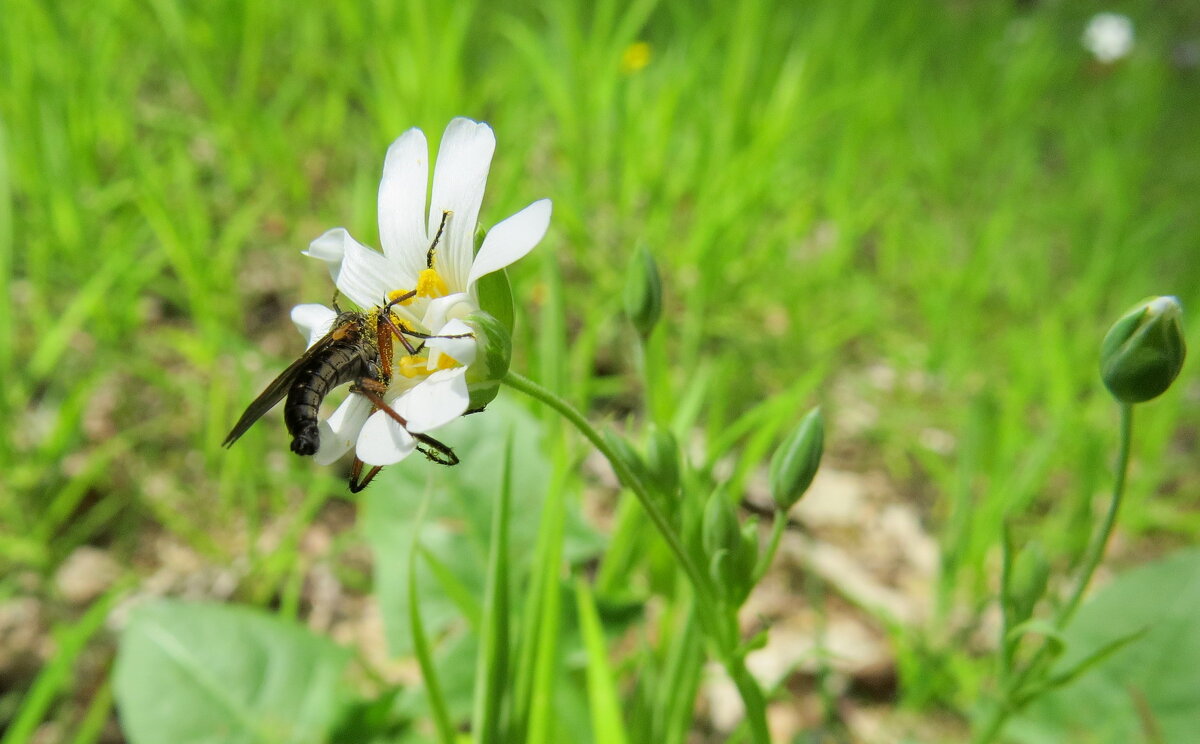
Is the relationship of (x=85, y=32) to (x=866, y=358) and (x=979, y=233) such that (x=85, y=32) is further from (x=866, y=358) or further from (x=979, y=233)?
(x=979, y=233)

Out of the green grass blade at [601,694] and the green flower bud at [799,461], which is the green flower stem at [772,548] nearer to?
the green flower bud at [799,461]

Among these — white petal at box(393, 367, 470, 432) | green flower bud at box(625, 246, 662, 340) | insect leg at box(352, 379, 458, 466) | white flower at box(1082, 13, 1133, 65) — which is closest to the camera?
white petal at box(393, 367, 470, 432)

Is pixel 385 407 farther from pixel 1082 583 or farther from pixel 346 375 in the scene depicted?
pixel 1082 583

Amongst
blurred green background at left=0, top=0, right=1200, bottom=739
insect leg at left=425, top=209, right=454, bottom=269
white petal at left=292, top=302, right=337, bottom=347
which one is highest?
blurred green background at left=0, top=0, right=1200, bottom=739

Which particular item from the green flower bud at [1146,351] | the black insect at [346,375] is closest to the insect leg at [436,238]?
the black insect at [346,375]

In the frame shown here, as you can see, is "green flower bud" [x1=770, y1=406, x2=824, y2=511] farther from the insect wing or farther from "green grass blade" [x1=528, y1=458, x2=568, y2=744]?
the insect wing

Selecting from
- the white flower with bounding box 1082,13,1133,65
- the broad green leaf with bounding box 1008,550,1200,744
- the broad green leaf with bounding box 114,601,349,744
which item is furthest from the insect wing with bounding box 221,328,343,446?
the white flower with bounding box 1082,13,1133,65
